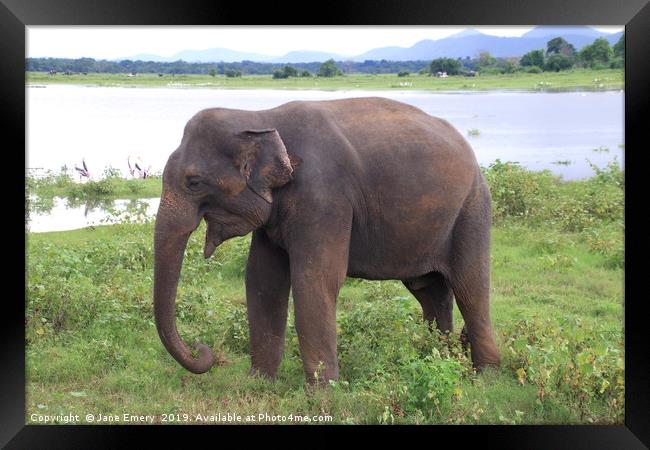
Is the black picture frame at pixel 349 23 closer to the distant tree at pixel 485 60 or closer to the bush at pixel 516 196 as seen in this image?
the distant tree at pixel 485 60

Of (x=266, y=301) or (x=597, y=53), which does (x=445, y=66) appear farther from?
(x=266, y=301)

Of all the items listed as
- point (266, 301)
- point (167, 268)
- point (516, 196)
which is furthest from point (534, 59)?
point (167, 268)

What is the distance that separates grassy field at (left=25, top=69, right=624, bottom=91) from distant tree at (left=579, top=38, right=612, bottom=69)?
0.49 feet

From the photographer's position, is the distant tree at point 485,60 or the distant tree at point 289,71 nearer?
the distant tree at point 289,71

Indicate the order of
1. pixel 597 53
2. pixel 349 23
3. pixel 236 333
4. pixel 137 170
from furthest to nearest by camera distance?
pixel 137 170 → pixel 597 53 → pixel 236 333 → pixel 349 23

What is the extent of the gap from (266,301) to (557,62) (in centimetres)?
528

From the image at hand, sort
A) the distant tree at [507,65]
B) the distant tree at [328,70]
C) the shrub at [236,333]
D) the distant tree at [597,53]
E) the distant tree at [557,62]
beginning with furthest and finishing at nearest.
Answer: the distant tree at [557,62] < the distant tree at [507,65] < the distant tree at [597,53] < the distant tree at [328,70] < the shrub at [236,333]

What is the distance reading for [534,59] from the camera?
10.7 metres

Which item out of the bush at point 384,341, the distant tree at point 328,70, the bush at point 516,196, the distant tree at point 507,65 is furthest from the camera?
the bush at point 516,196

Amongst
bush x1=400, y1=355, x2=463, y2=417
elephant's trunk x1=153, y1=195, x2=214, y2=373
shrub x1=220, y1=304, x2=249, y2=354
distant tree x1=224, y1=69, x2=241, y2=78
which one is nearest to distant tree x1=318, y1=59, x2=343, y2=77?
distant tree x1=224, y1=69, x2=241, y2=78

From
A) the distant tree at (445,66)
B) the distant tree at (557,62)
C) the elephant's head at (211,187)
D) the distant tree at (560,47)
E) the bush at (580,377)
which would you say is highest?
the distant tree at (560,47)

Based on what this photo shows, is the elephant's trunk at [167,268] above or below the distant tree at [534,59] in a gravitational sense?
below

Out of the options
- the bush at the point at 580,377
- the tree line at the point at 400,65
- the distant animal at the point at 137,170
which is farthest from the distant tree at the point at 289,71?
the bush at the point at 580,377

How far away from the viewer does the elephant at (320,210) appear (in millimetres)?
6195
